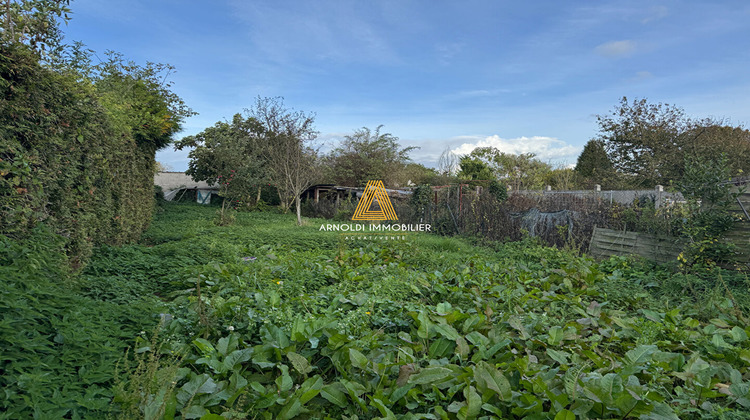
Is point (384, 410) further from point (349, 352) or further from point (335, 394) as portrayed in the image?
point (349, 352)

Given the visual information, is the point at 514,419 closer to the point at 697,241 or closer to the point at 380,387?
the point at 380,387

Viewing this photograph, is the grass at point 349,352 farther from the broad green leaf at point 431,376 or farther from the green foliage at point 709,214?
the green foliage at point 709,214

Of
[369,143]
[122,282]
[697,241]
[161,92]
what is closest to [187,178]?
[369,143]

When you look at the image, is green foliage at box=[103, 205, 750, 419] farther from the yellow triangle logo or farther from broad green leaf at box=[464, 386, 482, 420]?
the yellow triangle logo

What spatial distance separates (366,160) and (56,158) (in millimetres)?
24472

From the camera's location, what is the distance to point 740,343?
2.79m

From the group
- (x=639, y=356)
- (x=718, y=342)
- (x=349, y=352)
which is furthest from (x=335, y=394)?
(x=718, y=342)

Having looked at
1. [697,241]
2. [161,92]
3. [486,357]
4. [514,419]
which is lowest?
[514,419]

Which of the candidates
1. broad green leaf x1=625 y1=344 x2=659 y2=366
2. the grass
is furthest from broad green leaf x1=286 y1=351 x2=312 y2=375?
broad green leaf x1=625 y1=344 x2=659 y2=366

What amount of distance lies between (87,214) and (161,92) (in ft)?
40.1

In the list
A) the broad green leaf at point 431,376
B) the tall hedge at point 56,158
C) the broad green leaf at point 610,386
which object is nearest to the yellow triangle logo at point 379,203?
the tall hedge at point 56,158

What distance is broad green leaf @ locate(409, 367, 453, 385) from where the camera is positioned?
200cm

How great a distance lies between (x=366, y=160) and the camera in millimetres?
27875

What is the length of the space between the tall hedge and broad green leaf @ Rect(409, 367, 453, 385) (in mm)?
3008
